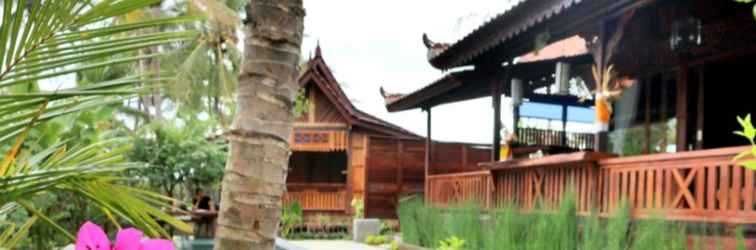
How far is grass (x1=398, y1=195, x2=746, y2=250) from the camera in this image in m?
5.00

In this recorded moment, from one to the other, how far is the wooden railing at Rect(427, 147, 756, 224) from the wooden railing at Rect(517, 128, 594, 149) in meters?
2.09

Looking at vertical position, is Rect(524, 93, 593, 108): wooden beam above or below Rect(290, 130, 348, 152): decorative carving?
above

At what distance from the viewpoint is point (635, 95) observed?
9477 millimetres

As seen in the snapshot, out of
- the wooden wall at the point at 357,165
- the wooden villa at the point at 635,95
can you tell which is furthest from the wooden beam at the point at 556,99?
the wooden wall at the point at 357,165

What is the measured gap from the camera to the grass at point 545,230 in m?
5.00

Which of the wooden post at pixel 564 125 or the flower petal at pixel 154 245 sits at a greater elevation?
the wooden post at pixel 564 125

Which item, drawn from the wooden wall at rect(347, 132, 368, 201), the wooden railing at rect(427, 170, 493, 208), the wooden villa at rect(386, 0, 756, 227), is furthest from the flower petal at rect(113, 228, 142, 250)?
the wooden wall at rect(347, 132, 368, 201)

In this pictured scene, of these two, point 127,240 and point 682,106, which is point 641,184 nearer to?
point 682,106

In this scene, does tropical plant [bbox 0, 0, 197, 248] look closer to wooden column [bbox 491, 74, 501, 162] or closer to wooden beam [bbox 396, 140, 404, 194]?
wooden column [bbox 491, 74, 501, 162]

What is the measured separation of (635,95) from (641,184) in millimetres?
3722

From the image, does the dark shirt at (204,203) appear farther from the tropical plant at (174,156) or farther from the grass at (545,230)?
the grass at (545,230)

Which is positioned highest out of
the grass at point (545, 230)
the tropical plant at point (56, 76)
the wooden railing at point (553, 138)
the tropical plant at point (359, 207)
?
the wooden railing at point (553, 138)

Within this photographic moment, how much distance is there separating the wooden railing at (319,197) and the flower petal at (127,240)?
17224mm

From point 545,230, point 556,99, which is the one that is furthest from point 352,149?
point 545,230
